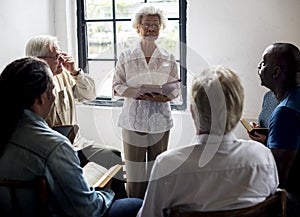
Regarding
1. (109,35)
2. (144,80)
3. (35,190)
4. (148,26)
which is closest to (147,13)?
(148,26)

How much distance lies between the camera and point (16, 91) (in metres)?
1.41

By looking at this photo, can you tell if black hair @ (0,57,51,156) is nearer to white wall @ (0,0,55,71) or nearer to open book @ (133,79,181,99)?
open book @ (133,79,181,99)

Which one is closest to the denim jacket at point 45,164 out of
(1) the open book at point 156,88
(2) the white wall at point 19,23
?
(1) the open book at point 156,88

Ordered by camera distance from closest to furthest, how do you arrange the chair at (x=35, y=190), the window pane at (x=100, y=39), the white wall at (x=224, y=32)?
the chair at (x=35, y=190)
the white wall at (x=224, y=32)
the window pane at (x=100, y=39)

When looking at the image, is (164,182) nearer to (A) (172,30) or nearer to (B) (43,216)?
(B) (43,216)

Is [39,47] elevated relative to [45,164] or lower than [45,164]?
elevated

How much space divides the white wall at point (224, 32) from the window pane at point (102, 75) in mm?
587

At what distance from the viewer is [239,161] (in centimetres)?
126

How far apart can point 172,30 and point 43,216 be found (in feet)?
7.44

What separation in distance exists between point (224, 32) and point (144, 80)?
0.81 metres

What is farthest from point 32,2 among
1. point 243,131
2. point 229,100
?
point 229,100

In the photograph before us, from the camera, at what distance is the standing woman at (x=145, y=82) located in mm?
2637

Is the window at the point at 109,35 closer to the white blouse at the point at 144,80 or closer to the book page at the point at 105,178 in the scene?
the white blouse at the point at 144,80

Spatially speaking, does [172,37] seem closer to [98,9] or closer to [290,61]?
[98,9]
